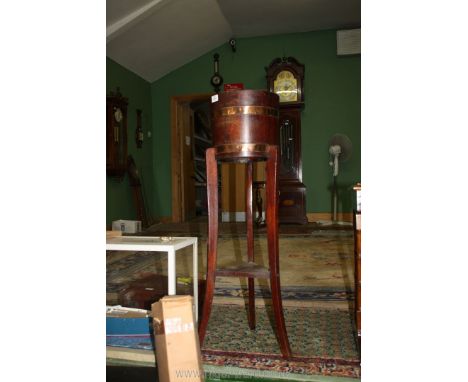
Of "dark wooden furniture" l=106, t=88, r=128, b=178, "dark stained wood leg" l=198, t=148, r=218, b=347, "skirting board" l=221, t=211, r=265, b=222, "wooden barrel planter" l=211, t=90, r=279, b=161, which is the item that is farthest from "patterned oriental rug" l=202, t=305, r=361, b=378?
"skirting board" l=221, t=211, r=265, b=222

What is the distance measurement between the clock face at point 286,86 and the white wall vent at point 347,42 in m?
0.86

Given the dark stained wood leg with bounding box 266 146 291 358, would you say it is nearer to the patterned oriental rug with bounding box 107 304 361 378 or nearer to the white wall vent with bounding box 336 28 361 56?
the patterned oriental rug with bounding box 107 304 361 378

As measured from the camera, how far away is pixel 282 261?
11.2ft

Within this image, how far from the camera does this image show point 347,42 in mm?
6273

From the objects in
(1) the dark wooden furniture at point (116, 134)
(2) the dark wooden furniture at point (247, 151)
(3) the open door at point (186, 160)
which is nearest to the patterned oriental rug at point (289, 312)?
(2) the dark wooden furniture at point (247, 151)

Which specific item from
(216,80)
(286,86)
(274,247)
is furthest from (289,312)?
(216,80)

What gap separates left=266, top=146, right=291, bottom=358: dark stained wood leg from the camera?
1523mm

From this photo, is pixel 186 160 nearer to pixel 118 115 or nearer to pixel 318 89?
pixel 118 115

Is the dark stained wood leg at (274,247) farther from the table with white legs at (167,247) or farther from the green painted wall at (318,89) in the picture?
the green painted wall at (318,89)

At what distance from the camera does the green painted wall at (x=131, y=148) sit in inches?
218
